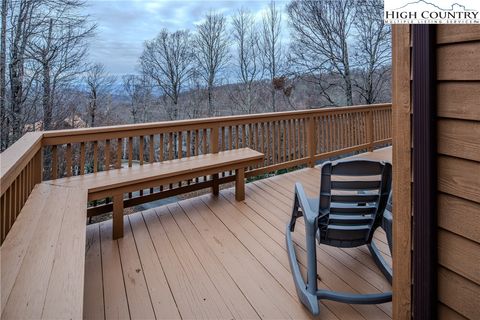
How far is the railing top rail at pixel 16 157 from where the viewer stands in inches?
64.2

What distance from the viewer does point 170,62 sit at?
11.3 m

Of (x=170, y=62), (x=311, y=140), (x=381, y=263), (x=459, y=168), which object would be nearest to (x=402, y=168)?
(x=459, y=168)

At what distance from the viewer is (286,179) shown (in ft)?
14.7

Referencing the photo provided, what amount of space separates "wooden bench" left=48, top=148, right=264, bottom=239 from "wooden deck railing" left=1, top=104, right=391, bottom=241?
0.61 ft

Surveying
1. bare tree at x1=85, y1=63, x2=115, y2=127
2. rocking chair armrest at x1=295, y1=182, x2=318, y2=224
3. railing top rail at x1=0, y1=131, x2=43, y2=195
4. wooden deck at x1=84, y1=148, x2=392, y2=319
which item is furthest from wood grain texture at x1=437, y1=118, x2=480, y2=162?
bare tree at x1=85, y1=63, x2=115, y2=127

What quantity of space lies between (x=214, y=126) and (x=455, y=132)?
9.91 ft

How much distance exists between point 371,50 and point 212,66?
18.0ft

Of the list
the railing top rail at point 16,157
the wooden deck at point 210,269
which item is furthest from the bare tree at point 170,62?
the railing top rail at point 16,157

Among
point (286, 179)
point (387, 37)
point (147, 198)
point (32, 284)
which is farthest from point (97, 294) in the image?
point (387, 37)

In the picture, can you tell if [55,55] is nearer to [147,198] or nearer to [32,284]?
[147,198]

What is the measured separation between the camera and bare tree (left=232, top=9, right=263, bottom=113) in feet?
38.1

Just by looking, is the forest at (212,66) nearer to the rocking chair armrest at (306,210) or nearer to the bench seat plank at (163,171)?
the bench seat plank at (163,171)

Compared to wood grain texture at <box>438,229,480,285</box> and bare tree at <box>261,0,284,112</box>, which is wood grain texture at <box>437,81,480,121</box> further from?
bare tree at <box>261,0,284,112</box>

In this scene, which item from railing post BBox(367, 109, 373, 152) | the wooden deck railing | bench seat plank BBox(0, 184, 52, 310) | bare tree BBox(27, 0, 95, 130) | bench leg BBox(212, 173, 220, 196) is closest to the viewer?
bench seat plank BBox(0, 184, 52, 310)
